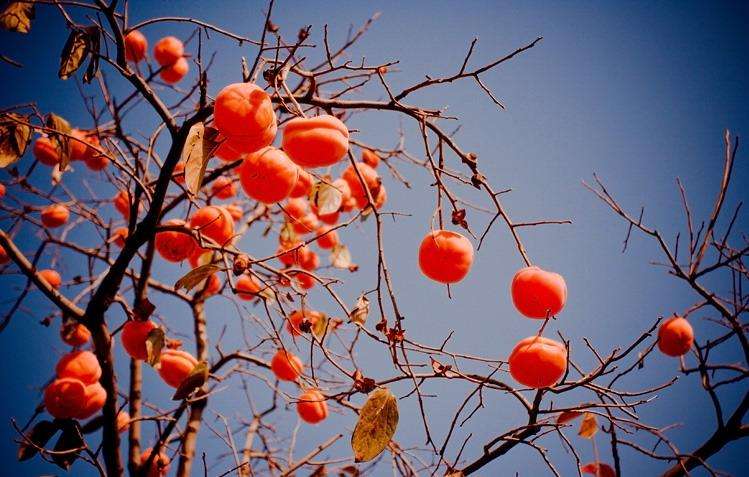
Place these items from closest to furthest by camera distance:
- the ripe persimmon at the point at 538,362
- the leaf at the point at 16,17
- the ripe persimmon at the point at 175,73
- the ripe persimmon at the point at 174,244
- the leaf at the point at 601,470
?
the ripe persimmon at the point at 538,362, the leaf at the point at 16,17, the ripe persimmon at the point at 174,244, the leaf at the point at 601,470, the ripe persimmon at the point at 175,73

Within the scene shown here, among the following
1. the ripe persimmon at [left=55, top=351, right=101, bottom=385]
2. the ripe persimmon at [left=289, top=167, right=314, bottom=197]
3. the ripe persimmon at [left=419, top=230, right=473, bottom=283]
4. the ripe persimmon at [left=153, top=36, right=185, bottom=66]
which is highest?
the ripe persimmon at [left=153, top=36, right=185, bottom=66]

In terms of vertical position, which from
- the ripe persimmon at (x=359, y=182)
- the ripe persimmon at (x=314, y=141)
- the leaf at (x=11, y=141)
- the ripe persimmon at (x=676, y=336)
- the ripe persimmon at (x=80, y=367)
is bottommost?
the ripe persimmon at (x=80, y=367)

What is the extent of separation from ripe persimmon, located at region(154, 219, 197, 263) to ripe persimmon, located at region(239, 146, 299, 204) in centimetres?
41

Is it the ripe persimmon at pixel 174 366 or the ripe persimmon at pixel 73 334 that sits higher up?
the ripe persimmon at pixel 73 334

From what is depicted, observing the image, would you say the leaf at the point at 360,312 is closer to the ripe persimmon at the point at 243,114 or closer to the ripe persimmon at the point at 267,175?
the ripe persimmon at the point at 267,175

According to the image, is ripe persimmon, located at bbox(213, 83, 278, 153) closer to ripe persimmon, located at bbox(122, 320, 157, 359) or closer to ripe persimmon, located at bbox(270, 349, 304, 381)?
ripe persimmon, located at bbox(122, 320, 157, 359)

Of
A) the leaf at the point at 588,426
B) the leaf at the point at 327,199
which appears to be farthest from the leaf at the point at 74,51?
the leaf at the point at 588,426

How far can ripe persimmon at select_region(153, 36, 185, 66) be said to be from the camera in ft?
8.90

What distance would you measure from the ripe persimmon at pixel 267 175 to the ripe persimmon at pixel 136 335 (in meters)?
0.81

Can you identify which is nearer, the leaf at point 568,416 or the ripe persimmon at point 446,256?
the ripe persimmon at point 446,256

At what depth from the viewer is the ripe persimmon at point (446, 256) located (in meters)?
1.28

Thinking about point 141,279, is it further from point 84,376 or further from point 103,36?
point 103,36

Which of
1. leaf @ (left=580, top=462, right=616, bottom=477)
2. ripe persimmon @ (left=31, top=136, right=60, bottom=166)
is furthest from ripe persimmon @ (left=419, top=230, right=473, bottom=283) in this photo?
ripe persimmon @ (left=31, top=136, right=60, bottom=166)

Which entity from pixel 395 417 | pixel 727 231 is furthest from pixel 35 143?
pixel 727 231
